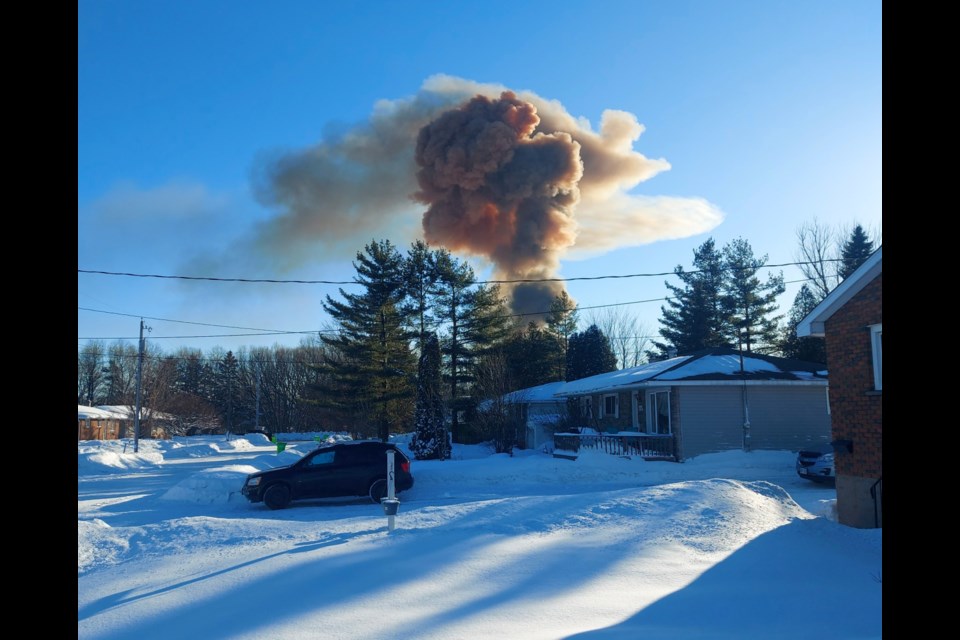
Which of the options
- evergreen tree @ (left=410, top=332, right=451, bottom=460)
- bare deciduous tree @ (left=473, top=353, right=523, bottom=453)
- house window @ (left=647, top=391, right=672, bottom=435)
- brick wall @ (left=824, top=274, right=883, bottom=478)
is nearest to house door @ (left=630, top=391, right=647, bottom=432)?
house window @ (left=647, top=391, right=672, bottom=435)

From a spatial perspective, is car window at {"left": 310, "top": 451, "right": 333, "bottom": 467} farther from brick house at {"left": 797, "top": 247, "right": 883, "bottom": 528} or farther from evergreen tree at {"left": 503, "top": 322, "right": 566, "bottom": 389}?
evergreen tree at {"left": 503, "top": 322, "right": 566, "bottom": 389}

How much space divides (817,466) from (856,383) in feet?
22.9

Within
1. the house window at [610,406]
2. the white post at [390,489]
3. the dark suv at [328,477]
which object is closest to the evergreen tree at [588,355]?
the house window at [610,406]

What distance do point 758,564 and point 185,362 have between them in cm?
7980

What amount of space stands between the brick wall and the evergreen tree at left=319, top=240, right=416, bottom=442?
103 ft

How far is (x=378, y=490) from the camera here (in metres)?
16.2

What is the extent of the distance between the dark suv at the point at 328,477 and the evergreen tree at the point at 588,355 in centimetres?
3474

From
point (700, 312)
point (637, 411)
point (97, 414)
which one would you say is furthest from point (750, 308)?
point (97, 414)

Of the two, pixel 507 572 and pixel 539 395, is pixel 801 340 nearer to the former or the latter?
pixel 539 395

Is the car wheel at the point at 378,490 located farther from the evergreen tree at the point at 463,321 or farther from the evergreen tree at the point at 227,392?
the evergreen tree at the point at 227,392

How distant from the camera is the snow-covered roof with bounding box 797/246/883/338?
12.0 metres
